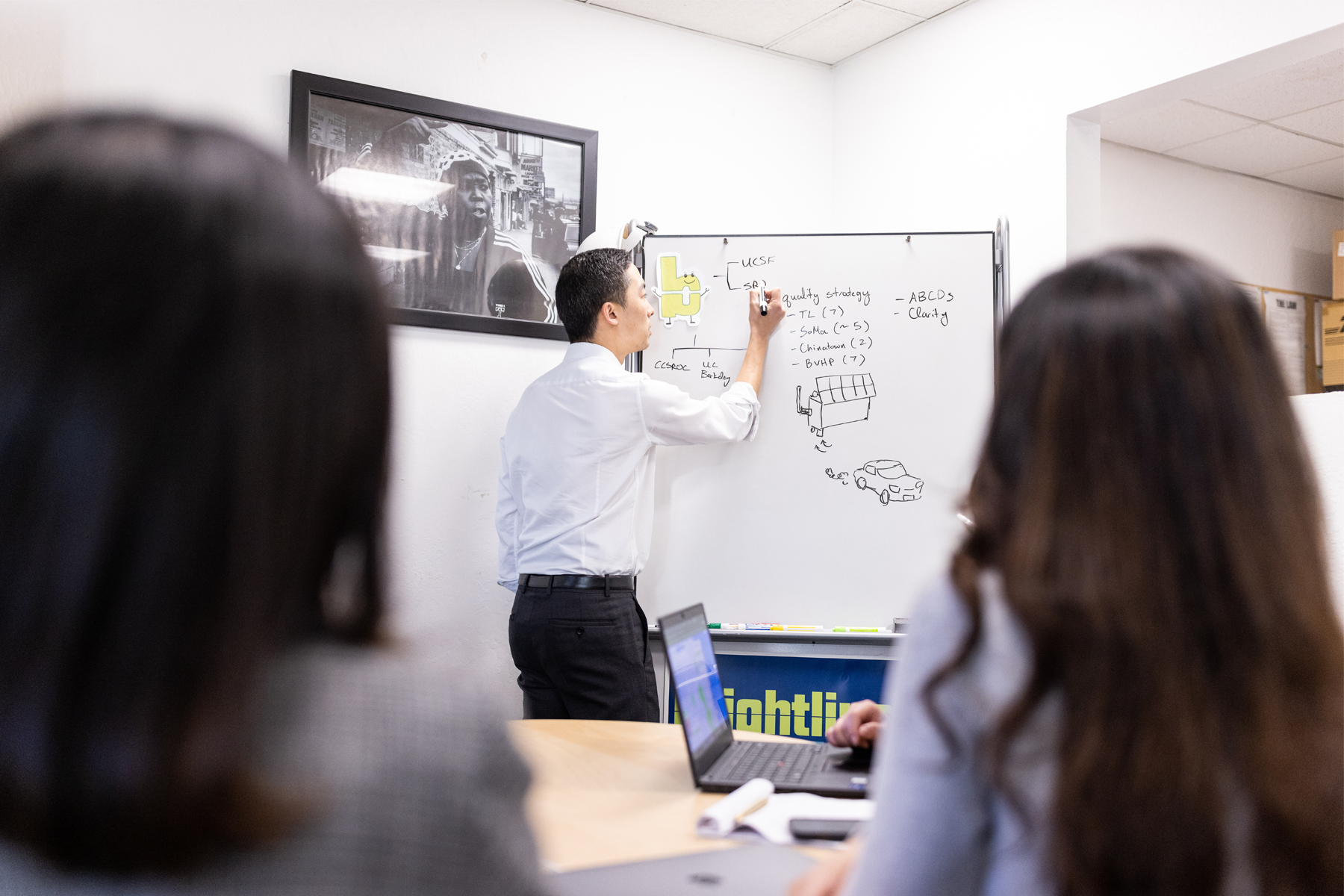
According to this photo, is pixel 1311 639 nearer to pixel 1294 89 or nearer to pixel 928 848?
pixel 928 848

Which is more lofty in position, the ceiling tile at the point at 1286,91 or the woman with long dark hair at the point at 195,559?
the ceiling tile at the point at 1286,91

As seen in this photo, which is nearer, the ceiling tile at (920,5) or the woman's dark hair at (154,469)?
the woman's dark hair at (154,469)

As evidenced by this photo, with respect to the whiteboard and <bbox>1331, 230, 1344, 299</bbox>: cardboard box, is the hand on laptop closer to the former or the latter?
the whiteboard


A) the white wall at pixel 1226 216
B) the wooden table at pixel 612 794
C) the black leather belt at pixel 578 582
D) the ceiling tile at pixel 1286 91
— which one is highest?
the ceiling tile at pixel 1286 91

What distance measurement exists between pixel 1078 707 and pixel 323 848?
18.5 inches

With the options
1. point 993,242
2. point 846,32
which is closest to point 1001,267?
point 993,242

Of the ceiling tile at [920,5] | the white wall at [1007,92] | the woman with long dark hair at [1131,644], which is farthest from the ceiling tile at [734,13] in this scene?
the woman with long dark hair at [1131,644]

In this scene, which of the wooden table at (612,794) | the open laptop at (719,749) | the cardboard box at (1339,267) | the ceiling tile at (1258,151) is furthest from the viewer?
the ceiling tile at (1258,151)

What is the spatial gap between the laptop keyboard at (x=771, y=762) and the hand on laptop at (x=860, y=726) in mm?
55

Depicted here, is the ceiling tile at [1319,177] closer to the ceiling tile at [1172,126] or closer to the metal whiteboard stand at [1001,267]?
the ceiling tile at [1172,126]

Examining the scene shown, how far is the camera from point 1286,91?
342 cm

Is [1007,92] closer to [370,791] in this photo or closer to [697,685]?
[697,685]

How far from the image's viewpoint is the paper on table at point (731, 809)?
4.13 ft

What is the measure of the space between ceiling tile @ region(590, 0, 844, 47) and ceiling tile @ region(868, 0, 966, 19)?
0.16 m
